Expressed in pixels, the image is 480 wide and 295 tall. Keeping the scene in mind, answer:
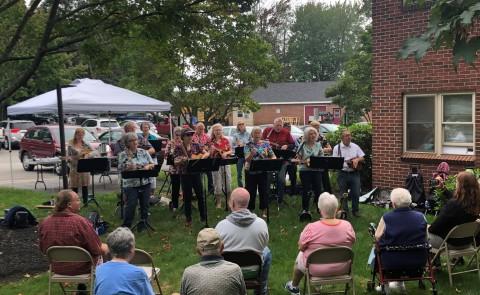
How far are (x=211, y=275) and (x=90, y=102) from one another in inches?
406

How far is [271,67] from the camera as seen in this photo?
26.7m

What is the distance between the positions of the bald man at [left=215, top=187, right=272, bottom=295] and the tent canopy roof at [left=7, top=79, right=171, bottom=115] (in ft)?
28.9

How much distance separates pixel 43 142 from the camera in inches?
751

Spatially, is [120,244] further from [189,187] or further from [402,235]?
[189,187]

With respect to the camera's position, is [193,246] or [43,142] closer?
[193,246]

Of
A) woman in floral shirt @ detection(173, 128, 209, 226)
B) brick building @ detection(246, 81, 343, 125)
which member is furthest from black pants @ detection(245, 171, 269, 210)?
brick building @ detection(246, 81, 343, 125)

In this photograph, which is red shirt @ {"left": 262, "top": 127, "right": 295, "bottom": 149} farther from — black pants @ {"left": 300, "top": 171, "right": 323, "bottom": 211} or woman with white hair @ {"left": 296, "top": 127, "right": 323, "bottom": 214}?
black pants @ {"left": 300, "top": 171, "right": 323, "bottom": 211}

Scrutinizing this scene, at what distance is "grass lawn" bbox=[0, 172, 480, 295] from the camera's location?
6539 mm

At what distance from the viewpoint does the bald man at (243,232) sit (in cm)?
545

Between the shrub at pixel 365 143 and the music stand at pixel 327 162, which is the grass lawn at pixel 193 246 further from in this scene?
the shrub at pixel 365 143

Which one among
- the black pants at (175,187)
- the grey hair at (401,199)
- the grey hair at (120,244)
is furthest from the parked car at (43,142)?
the grey hair at (120,244)

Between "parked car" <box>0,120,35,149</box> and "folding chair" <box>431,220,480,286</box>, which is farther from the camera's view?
"parked car" <box>0,120,35,149</box>

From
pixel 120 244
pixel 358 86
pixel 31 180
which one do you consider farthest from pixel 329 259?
pixel 358 86

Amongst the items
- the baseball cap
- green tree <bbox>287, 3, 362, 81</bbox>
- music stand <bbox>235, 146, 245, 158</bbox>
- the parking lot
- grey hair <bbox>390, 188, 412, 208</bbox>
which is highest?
green tree <bbox>287, 3, 362, 81</bbox>
